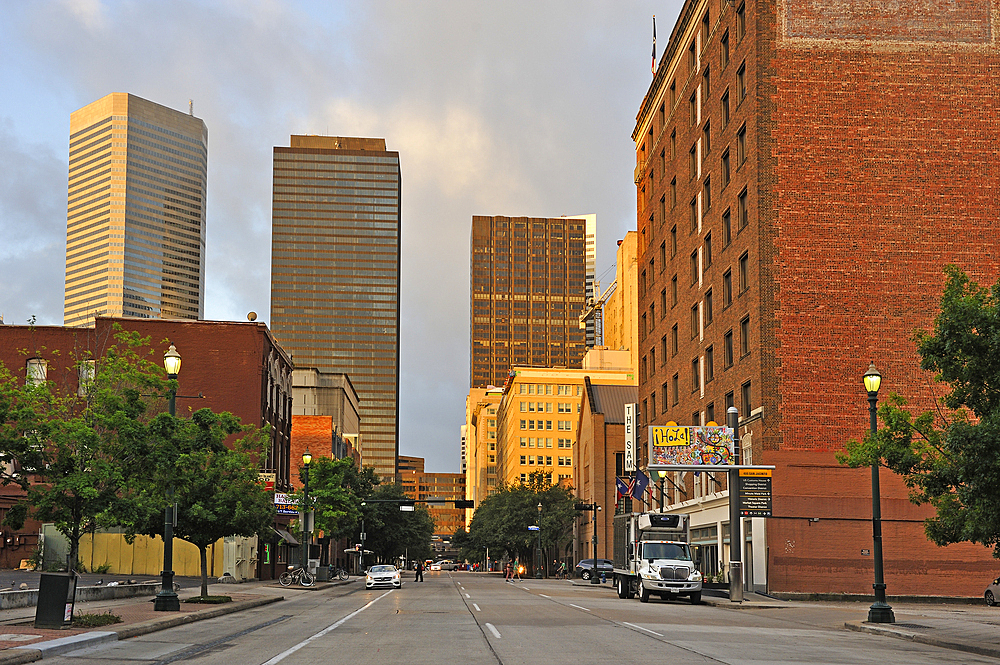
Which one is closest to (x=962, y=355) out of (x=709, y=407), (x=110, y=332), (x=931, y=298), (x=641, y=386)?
(x=931, y=298)

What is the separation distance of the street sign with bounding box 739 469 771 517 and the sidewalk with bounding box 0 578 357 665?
19569mm

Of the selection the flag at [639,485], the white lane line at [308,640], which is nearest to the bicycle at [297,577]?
the flag at [639,485]

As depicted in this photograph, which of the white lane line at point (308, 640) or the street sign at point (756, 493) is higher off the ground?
the street sign at point (756, 493)

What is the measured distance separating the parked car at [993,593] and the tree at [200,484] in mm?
27961

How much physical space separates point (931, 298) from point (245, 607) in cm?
3210

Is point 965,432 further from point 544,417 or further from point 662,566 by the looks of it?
point 544,417

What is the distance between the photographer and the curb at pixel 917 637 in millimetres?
20234

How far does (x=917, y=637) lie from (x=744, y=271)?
28.6 meters

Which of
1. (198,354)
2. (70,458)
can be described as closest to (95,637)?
(70,458)

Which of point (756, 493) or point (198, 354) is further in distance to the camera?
point (198, 354)

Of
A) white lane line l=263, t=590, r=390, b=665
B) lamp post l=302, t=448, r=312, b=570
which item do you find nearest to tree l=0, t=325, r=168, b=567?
white lane line l=263, t=590, r=390, b=665

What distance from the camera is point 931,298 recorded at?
151 feet

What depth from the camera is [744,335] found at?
49281 millimetres

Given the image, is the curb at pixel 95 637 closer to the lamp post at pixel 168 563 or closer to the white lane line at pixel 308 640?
the lamp post at pixel 168 563
